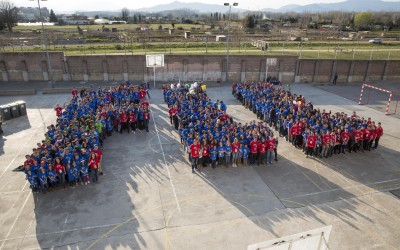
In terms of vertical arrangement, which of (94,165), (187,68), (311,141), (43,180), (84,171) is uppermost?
(187,68)

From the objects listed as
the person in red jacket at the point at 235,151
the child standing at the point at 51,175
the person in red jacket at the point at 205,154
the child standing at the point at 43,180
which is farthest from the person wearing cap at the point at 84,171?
the person in red jacket at the point at 235,151

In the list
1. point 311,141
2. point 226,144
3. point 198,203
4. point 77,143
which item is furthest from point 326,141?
point 77,143

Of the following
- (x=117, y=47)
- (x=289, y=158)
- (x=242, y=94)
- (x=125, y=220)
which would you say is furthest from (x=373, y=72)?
(x=125, y=220)

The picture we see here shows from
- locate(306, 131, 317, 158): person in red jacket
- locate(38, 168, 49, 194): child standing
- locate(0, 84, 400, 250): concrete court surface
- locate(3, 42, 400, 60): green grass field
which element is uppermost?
locate(3, 42, 400, 60): green grass field

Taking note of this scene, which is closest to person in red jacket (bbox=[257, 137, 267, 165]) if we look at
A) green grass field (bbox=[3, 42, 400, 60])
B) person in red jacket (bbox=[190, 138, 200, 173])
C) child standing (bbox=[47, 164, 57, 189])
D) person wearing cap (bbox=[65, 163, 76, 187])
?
person in red jacket (bbox=[190, 138, 200, 173])

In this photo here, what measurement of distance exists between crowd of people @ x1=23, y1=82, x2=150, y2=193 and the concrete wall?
1420 centimetres

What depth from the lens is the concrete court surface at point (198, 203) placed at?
1009cm

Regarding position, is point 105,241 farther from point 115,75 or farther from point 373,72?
point 373,72

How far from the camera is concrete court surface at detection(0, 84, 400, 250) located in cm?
1009

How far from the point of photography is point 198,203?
468 inches

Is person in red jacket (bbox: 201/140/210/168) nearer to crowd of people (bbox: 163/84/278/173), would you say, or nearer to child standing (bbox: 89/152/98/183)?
crowd of people (bbox: 163/84/278/173)

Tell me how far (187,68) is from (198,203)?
2390cm

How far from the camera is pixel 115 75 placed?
33.5 meters

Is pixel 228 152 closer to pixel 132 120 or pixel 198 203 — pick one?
pixel 198 203
